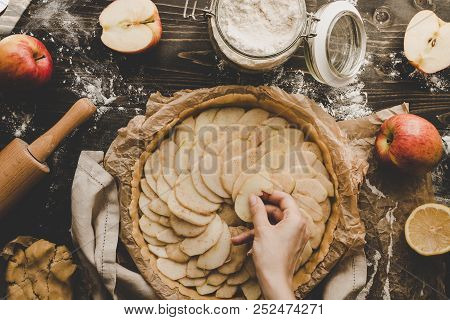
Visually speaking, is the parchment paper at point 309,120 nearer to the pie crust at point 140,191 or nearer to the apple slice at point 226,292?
the pie crust at point 140,191

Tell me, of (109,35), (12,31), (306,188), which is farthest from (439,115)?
(12,31)

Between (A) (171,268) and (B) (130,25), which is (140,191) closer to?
(A) (171,268)

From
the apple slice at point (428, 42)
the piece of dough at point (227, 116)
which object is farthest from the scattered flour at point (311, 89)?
the apple slice at point (428, 42)

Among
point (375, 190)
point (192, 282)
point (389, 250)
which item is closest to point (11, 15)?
point (192, 282)

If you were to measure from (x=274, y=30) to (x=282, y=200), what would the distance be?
2.24 ft

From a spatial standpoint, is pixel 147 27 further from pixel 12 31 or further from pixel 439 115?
pixel 439 115

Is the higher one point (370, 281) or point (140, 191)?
point (140, 191)

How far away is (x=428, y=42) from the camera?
6.68 feet

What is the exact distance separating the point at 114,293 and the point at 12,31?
127cm

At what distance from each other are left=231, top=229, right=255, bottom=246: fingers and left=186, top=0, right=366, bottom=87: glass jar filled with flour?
2.23 feet

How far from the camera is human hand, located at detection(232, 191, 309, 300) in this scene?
166 centimetres

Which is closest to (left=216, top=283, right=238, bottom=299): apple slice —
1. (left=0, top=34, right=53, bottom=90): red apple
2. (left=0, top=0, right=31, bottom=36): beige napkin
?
(left=0, top=34, right=53, bottom=90): red apple

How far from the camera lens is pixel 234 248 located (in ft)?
6.09
